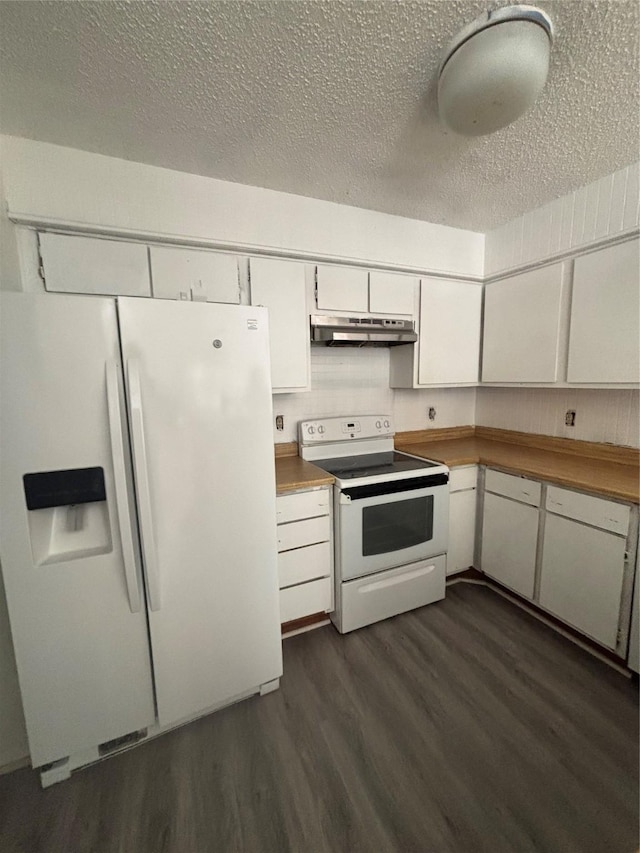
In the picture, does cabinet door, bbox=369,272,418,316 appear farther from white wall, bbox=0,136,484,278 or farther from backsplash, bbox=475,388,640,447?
backsplash, bbox=475,388,640,447

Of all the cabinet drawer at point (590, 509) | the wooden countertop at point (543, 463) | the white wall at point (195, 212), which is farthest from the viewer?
the wooden countertop at point (543, 463)

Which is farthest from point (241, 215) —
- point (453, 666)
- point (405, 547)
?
point (453, 666)

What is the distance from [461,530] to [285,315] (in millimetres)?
1924

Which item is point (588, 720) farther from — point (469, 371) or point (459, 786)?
point (469, 371)

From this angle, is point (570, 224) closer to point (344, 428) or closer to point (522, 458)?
point (522, 458)

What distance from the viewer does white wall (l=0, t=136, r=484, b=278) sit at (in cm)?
154

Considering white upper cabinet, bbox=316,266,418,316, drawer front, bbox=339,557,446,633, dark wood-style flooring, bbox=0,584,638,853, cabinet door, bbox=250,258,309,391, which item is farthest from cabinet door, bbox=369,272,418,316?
dark wood-style flooring, bbox=0,584,638,853

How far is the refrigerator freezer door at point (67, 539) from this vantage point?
3.67ft

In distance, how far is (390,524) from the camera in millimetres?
2062

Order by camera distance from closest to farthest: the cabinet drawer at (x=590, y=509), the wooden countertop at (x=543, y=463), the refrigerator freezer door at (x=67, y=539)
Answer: the refrigerator freezer door at (x=67, y=539) < the cabinet drawer at (x=590, y=509) < the wooden countertop at (x=543, y=463)

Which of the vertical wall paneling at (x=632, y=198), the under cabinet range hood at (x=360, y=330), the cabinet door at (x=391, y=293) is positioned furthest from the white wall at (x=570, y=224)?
the under cabinet range hood at (x=360, y=330)

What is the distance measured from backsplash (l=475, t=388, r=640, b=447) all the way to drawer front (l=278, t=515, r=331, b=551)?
1886mm

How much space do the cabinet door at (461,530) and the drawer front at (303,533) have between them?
958mm

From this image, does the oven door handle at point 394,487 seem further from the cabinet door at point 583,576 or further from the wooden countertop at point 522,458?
the cabinet door at point 583,576
